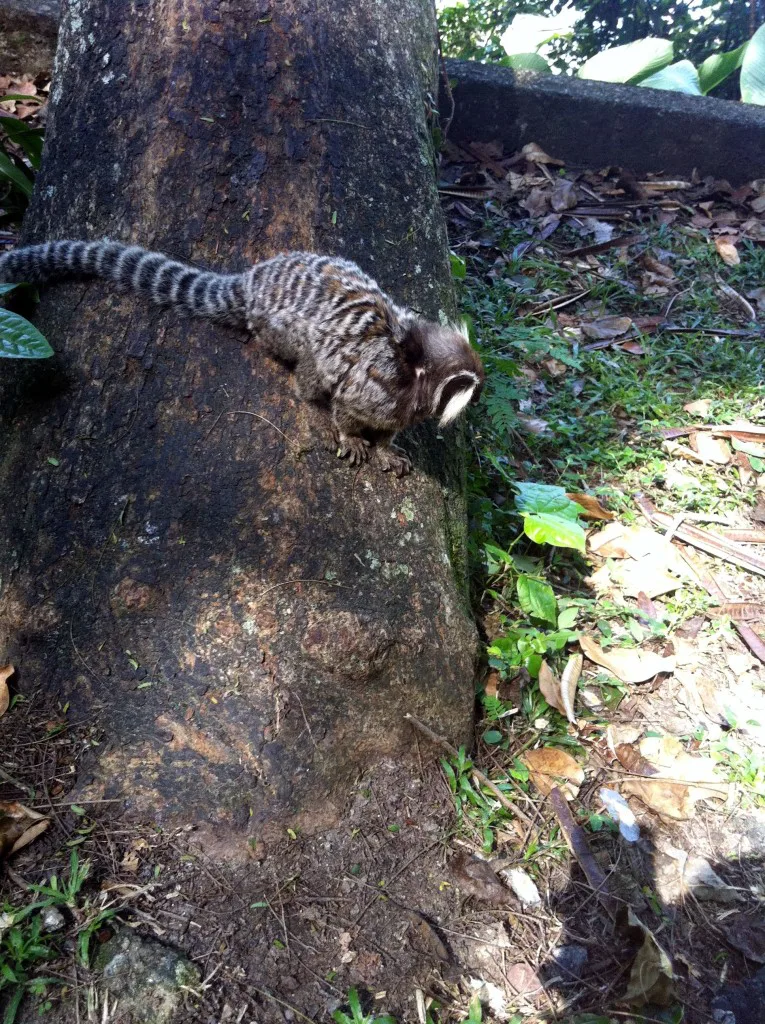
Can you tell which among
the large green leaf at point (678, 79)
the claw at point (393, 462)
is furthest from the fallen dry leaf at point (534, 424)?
the large green leaf at point (678, 79)

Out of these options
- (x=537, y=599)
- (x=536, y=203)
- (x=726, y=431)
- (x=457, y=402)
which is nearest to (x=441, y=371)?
(x=457, y=402)

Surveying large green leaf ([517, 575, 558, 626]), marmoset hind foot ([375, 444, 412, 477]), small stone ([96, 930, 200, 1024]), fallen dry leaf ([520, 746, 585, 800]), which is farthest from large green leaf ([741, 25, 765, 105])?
small stone ([96, 930, 200, 1024])

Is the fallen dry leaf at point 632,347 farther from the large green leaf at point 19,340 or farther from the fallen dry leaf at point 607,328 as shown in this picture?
the large green leaf at point 19,340

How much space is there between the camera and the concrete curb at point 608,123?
21.5 feet

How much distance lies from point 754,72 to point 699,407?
18.0 ft

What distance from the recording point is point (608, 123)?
664 cm

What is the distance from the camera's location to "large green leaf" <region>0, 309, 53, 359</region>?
2463 millimetres

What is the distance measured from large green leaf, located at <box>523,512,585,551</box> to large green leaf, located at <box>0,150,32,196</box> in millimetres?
3314

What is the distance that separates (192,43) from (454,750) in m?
3.04

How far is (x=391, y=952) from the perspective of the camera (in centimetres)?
209

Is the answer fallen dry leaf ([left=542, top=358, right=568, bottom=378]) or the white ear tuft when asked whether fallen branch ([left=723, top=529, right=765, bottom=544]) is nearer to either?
fallen dry leaf ([left=542, top=358, right=568, bottom=378])

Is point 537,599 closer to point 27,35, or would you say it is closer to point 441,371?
point 441,371

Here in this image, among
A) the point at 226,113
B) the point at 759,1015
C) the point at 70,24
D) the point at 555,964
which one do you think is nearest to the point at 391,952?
the point at 555,964

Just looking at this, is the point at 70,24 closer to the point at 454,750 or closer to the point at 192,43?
the point at 192,43
